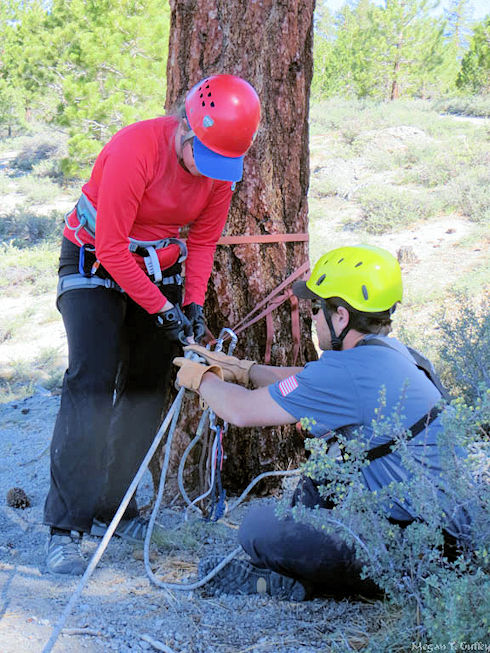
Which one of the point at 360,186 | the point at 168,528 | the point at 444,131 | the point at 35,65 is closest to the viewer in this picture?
the point at 168,528

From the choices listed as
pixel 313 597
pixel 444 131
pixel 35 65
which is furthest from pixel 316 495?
pixel 35 65

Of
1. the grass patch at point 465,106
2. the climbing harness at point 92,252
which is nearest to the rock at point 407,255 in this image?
the climbing harness at point 92,252

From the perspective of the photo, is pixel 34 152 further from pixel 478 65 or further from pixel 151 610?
pixel 151 610

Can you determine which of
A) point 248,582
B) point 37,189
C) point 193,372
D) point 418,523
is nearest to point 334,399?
point 418,523

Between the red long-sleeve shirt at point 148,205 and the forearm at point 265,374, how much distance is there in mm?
487

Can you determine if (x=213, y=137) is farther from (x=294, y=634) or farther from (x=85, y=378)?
(x=294, y=634)

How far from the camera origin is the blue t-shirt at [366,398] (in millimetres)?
2412

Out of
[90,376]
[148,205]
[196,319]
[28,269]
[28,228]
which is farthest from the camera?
[28,228]

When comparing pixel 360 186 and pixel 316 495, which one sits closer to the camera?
pixel 316 495

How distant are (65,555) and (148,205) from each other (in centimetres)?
164

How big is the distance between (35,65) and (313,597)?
1777 cm

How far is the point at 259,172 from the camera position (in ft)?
11.8

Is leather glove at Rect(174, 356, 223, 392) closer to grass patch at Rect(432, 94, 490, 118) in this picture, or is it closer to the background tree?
grass patch at Rect(432, 94, 490, 118)

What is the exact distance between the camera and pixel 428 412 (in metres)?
2.37
